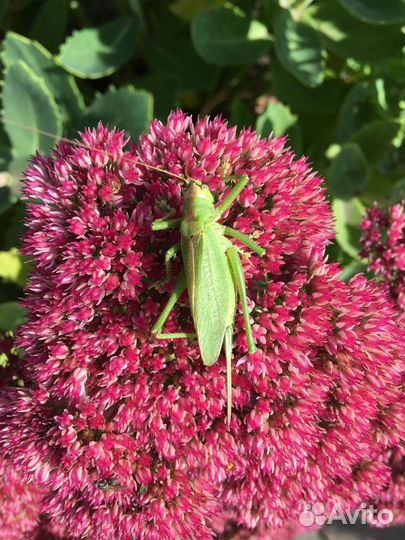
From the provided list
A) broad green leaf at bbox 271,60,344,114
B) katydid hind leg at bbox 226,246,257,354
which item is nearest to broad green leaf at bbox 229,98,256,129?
broad green leaf at bbox 271,60,344,114

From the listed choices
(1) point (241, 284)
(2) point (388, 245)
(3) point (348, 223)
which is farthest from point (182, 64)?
(1) point (241, 284)

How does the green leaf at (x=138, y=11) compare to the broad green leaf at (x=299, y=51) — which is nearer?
the broad green leaf at (x=299, y=51)

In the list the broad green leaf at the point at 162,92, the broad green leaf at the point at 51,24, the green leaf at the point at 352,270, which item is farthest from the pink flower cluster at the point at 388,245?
the broad green leaf at the point at 51,24

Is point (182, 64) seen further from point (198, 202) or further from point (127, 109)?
point (198, 202)

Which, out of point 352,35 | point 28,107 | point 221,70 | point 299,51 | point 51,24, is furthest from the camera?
point 221,70

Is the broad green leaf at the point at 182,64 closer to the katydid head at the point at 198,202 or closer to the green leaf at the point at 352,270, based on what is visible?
the green leaf at the point at 352,270

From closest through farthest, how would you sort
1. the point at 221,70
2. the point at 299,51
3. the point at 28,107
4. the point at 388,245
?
1. the point at 388,245
2. the point at 28,107
3. the point at 299,51
4. the point at 221,70
